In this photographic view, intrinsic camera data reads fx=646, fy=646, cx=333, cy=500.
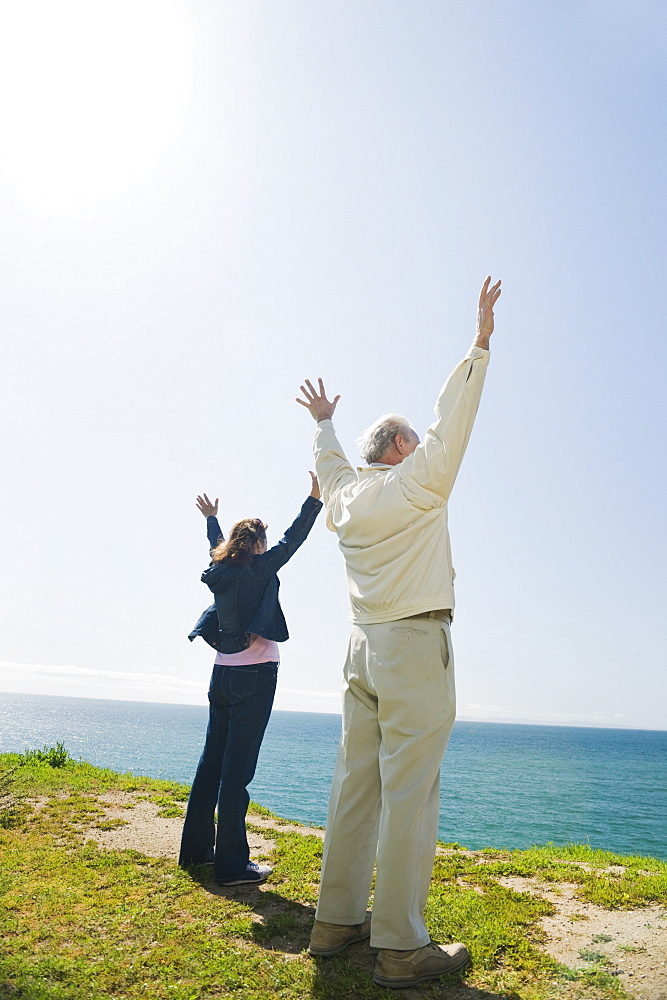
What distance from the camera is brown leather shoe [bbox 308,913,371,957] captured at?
348 cm

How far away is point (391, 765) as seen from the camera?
3.29 meters

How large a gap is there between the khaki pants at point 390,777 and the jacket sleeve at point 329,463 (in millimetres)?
1041

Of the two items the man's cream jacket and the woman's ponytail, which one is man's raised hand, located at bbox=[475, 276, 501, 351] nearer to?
the man's cream jacket

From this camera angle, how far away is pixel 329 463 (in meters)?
4.42

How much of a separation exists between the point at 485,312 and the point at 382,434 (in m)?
0.96

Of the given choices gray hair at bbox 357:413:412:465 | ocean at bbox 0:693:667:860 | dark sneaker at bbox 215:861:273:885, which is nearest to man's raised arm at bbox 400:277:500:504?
gray hair at bbox 357:413:412:465

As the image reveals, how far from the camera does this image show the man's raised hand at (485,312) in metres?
3.58

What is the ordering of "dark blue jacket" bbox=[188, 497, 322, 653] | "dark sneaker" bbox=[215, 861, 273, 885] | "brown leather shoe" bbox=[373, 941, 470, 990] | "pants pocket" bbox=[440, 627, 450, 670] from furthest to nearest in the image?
"dark blue jacket" bbox=[188, 497, 322, 653] → "dark sneaker" bbox=[215, 861, 273, 885] → "pants pocket" bbox=[440, 627, 450, 670] → "brown leather shoe" bbox=[373, 941, 470, 990]

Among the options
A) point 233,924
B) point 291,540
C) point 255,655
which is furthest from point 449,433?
point 233,924

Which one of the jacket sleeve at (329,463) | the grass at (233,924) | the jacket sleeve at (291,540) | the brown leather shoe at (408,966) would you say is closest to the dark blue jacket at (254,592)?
the jacket sleeve at (291,540)

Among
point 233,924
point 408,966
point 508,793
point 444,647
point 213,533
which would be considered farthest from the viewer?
point 508,793

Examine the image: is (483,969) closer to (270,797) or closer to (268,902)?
(268,902)

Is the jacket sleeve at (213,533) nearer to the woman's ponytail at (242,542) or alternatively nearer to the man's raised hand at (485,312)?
the woman's ponytail at (242,542)

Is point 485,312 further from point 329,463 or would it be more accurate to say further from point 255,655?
point 255,655
